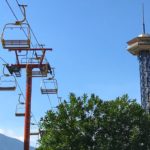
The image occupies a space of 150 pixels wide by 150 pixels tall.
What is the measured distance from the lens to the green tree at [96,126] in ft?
156

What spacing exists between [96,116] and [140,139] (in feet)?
14.5

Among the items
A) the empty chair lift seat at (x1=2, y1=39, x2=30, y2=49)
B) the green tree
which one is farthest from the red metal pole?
the green tree

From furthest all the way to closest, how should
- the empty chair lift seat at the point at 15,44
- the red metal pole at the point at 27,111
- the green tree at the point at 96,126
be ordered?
the green tree at the point at 96,126 < the red metal pole at the point at 27,111 < the empty chair lift seat at the point at 15,44

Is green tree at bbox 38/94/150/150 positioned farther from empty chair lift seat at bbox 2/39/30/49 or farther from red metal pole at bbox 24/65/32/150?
Result: empty chair lift seat at bbox 2/39/30/49

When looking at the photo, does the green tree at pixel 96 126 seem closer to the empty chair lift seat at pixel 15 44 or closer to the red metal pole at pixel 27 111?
the red metal pole at pixel 27 111

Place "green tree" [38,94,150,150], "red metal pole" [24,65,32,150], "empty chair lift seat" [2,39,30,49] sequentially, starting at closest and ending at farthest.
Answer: "empty chair lift seat" [2,39,30,49], "red metal pole" [24,65,32,150], "green tree" [38,94,150,150]

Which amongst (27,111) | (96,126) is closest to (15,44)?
(27,111)

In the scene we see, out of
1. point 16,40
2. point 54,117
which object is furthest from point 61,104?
point 16,40

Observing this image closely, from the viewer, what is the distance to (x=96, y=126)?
4816 cm

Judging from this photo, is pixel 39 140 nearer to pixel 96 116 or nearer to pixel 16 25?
pixel 96 116

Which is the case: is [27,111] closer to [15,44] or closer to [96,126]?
[15,44]

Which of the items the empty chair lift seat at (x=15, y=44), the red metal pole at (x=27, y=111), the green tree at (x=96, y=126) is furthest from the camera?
the green tree at (x=96, y=126)

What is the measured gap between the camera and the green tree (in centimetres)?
4762

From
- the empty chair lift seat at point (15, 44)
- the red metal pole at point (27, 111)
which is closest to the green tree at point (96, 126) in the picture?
the red metal pole at point (27, 111)
